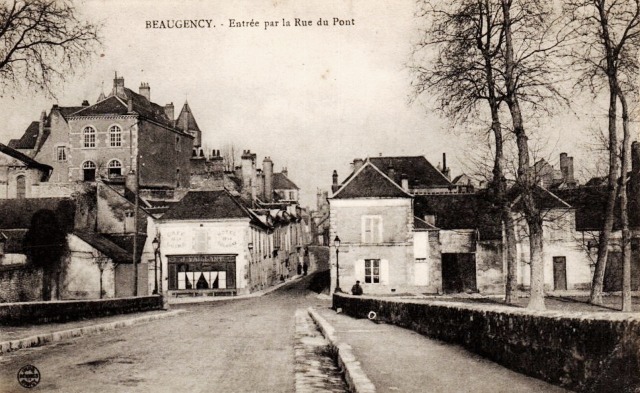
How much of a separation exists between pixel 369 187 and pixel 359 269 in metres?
5.07

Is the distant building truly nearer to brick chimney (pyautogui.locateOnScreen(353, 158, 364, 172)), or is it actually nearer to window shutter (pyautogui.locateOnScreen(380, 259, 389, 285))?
brick chimney (pyautogui.locateOnScreen(353, 158, 364, 172))

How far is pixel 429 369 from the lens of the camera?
8414 millimetres

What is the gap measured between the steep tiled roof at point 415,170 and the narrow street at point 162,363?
150 ft

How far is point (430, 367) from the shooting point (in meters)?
8.58

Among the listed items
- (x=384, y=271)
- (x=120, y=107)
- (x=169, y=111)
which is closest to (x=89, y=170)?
(x=120, y=107)

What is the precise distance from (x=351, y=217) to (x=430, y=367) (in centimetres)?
3060

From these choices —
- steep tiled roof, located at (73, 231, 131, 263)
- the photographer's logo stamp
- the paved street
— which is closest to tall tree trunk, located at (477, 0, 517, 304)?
the paved street

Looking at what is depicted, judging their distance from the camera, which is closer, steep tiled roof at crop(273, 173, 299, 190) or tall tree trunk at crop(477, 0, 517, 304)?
tall tree trunk at crop(477, 0, 517, 304)

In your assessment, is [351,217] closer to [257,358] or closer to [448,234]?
[448,234]

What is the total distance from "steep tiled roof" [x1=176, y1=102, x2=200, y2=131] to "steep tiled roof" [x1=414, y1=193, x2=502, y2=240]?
4007cm

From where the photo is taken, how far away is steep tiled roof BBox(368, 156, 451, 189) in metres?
59.1

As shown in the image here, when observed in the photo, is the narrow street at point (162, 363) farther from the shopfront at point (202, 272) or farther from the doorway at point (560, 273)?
the doorway at point (560, 273)

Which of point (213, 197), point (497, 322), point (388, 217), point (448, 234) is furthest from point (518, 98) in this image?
point (213, 197)

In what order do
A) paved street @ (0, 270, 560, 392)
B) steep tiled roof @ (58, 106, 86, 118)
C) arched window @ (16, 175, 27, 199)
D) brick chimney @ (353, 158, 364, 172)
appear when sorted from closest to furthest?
paved street @ (0, 270, 560, 392) < arched window @ (16, 175, 27, 199) < brick chimney @ (353, 158, 364, 172) < steep tiled roof @ (58, 106, 86, 118)
